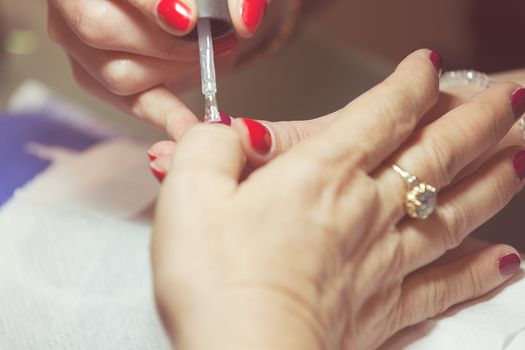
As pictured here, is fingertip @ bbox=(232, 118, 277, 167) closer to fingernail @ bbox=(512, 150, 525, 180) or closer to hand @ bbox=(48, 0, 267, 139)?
hand @ bbox=(48, 0, 267, 139)

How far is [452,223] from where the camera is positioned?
0.54 m

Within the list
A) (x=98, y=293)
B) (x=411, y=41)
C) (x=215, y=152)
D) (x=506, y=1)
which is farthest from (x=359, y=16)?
(x=215, y=152)

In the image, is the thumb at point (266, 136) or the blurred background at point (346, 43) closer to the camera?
the thumb at point (266, 136)

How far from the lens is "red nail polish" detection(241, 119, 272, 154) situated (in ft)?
1.67

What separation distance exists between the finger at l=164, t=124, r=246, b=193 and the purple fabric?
0.39 metres

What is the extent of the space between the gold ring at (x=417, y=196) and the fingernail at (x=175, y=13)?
0.22m

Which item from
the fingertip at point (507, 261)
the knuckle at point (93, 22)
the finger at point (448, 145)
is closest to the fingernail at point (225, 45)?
the knuckle at point (93, 22)

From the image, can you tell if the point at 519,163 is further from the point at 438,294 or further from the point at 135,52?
the point at 135,52

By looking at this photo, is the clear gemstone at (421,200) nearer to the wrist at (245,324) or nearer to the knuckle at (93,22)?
the wrist at (245,324)

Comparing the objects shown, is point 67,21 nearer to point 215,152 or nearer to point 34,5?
point 215,152

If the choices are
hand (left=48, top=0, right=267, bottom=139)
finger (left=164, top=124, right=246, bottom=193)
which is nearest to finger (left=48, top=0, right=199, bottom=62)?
hand (left=48, top=0, right=267, bottom=139)

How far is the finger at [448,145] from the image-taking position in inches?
19.4

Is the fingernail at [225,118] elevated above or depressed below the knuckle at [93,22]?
below

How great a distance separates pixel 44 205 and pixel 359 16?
3.32 ft
